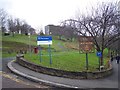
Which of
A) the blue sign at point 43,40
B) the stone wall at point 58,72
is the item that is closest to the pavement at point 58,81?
the stone wall at point 58,72

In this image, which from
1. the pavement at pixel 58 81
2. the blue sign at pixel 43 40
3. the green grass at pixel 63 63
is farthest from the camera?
the green grass at pixel 63 63

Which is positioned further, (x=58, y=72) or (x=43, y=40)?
(x=43, y=40)

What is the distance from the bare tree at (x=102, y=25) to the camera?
90.3 feet

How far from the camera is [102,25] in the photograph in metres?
27.3

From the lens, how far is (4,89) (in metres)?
12.3

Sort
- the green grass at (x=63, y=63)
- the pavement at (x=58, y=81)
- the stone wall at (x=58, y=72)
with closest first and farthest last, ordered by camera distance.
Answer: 1. the pavement at (x=58, y=81)
2. the stone wall at (x=58, y=72)
3. the green grass at (x=63, y=63)

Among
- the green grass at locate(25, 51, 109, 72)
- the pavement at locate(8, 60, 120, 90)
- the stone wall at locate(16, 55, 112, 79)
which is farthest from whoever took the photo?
the green grass at locate(25, 51, 109, 72)

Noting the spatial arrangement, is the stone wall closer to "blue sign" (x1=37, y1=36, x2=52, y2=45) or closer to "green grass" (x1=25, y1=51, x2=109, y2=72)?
"green grass" (x1=25, y1=51, x2=109, y2=72)

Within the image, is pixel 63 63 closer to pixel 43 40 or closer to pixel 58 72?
pixel 43 40

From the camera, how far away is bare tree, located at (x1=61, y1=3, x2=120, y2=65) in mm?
27531

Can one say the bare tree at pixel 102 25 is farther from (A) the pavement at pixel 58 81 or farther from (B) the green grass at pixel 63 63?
(A) the pavement at pixel 58 81

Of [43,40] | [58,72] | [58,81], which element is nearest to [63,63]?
[43,40]

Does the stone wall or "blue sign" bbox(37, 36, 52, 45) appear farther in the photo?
"blue sign" bbox(37, 36, 52, 45)

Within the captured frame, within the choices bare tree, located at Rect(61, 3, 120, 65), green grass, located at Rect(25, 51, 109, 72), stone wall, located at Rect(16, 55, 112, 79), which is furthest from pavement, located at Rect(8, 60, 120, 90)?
bare tree, located at Rect(61, 3, 120, 65)
